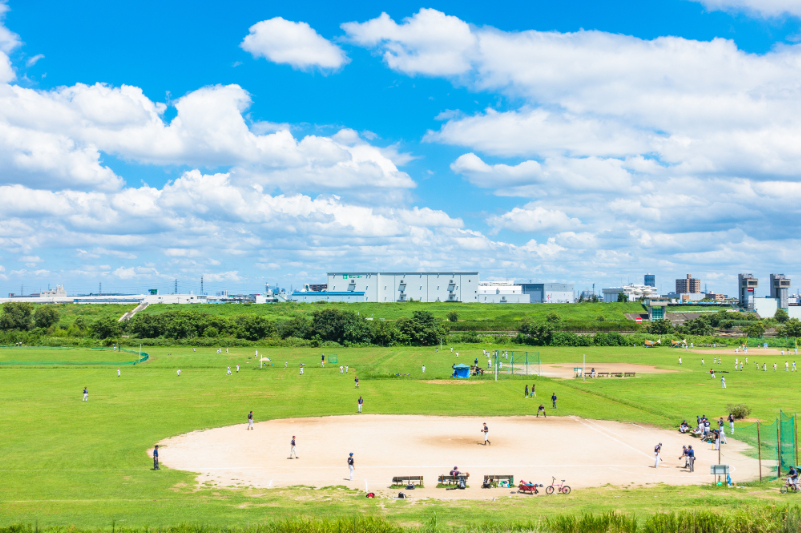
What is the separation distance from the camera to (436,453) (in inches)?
1478

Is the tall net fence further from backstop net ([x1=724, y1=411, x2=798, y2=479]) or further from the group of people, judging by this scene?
the group of people

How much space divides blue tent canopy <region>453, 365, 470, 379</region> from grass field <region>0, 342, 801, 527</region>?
5.36 feet

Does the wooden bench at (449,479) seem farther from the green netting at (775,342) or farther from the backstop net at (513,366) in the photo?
the green netting at (775,342)

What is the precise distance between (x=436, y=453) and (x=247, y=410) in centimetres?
2147

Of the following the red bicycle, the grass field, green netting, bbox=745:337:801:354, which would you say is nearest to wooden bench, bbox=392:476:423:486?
the grass field

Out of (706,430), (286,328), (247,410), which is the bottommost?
(247,410)

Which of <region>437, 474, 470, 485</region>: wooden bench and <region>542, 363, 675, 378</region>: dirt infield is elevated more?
<region>437, 474, 470, 485</region>: wooden bench

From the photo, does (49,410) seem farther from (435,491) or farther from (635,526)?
(635,526)

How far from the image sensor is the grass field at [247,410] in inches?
1009

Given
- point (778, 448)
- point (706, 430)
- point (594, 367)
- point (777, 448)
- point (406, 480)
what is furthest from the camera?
point (594, 367)

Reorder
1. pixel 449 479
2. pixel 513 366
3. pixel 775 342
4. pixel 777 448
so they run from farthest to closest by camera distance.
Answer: pixel 775 342, pixel 513 366, pixel 777 448, pixel 449 479

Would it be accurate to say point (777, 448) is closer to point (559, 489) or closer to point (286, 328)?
point (559, 489)

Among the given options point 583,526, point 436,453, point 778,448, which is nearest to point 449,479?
point 436,453

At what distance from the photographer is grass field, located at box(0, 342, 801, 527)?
25.6 metres
